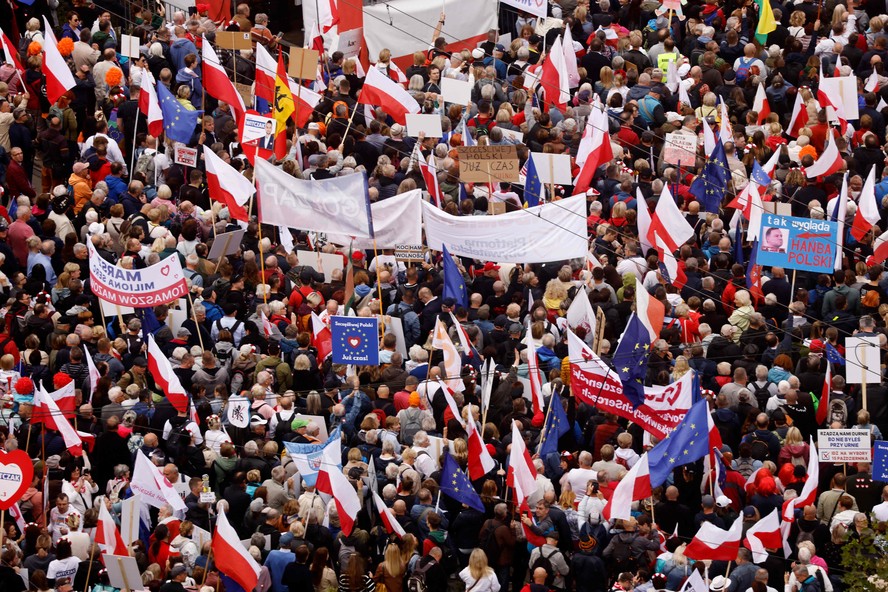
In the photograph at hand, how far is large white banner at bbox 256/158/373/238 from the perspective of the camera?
26844 millimetres

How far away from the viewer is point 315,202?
88.6ft

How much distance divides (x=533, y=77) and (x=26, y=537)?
475 inches

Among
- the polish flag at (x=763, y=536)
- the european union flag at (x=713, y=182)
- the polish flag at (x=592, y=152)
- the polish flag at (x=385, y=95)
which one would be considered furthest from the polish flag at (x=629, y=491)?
the polish flag at (x=385, y=95)

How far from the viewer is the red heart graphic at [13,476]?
76.1 ft

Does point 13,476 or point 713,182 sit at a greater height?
point 713,182

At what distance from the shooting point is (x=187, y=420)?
24906 mm

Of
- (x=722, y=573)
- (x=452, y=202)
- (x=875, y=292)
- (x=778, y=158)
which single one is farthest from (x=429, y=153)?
(x=722, y=573)

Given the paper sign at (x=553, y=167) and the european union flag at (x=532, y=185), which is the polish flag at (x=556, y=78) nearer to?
the paper sign at (x=553, y=167)

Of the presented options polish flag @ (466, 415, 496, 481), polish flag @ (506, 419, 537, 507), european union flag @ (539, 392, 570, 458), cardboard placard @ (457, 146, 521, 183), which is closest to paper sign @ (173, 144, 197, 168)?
cardboard placard @ (457, 146, 521, 183)

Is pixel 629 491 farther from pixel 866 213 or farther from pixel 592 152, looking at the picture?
pixel 592 152

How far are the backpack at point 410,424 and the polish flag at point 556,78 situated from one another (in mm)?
8176

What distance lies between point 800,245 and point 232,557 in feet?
26.7

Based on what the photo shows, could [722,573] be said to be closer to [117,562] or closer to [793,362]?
[793,362]

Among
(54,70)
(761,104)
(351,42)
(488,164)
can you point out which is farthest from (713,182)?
(54,70)
